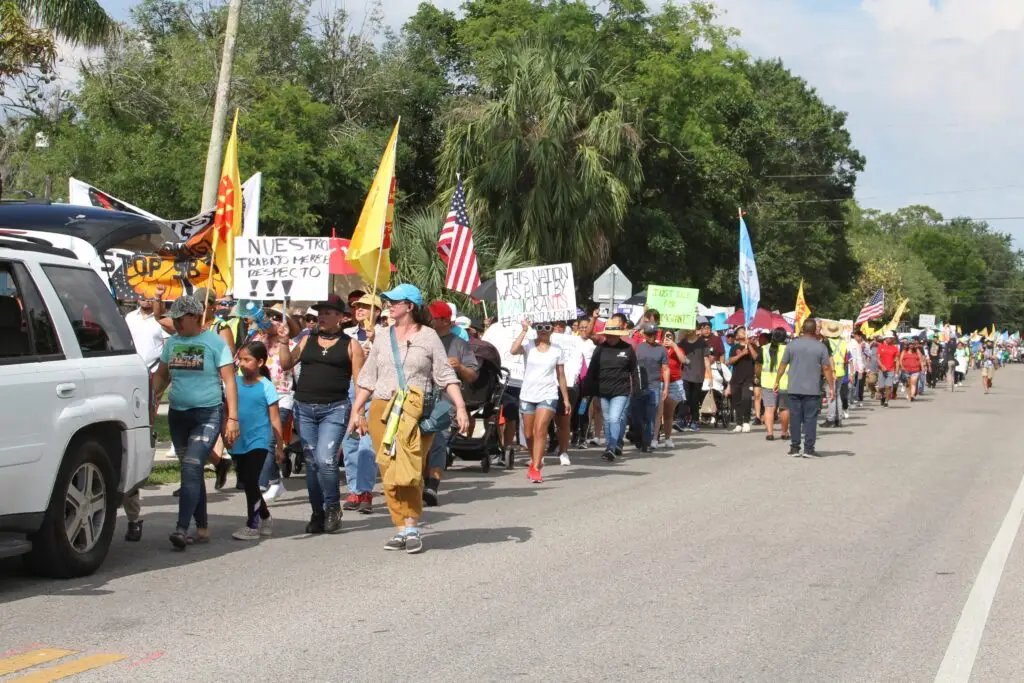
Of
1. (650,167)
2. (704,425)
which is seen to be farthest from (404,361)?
(650,167)

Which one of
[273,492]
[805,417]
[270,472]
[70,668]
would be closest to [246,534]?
[270,472]

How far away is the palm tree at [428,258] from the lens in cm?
3124

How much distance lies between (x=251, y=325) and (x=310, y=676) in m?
8.96

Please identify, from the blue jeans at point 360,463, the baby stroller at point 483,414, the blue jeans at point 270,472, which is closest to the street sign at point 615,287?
the baby stroller at point 483,414

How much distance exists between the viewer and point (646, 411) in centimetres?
1917

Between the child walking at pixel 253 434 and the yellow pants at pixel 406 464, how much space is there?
1095 mm

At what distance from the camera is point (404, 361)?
9.47m

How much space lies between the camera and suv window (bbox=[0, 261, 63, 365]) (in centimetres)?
773

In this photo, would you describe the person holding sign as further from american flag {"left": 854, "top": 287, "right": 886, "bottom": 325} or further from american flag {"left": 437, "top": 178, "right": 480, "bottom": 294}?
american flag {"left": 854, "top": 287, "right": 886, "bottom": 325}

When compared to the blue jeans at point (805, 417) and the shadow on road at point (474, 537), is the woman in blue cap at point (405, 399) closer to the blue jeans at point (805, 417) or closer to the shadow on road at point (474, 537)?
the shadow on road at point (474, 537)

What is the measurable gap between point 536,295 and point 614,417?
2.02 meters

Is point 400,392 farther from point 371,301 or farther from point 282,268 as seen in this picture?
point 282,268

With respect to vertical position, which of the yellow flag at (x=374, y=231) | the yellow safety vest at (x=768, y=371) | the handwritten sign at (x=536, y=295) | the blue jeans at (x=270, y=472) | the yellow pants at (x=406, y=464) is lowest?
the blue jeans at (x=270, y=472)

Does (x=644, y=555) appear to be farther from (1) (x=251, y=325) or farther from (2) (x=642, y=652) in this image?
(1) (x=251, y=325)
